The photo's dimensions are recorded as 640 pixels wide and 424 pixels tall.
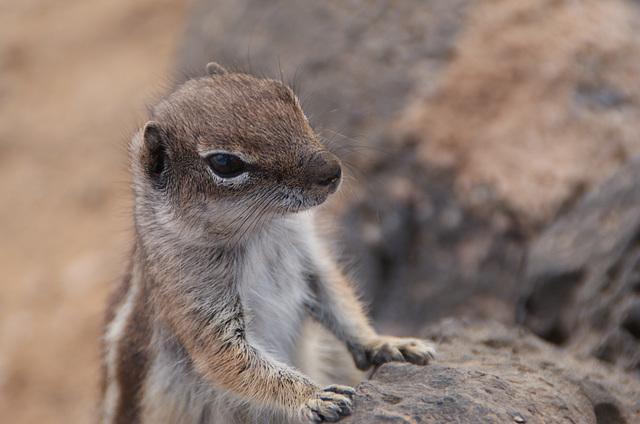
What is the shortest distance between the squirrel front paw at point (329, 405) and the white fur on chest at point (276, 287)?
580 millimetres

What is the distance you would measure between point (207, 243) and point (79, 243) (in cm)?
563

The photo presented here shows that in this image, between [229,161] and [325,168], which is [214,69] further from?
[325,168]

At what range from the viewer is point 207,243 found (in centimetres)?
349

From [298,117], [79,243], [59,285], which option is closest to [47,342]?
[59,285]

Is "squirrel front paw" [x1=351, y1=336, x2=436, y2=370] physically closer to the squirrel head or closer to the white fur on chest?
the white fur on chest

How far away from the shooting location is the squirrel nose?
318 cm

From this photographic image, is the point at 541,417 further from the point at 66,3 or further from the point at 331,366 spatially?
the point at 66,3

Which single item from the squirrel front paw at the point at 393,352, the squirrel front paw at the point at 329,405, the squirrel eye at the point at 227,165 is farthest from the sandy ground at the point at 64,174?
the squirrel front paw at the point at 329,405

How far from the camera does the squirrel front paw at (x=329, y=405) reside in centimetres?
282

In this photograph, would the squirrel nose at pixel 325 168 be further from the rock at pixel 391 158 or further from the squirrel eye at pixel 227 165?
the rock at pixel 391 158

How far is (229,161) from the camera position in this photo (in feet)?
10.5

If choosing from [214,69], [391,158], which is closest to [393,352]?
[214,69]

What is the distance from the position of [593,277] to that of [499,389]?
1.43m

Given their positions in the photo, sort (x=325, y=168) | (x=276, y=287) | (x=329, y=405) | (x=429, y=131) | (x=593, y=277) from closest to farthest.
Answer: (x=329, y=405), (x=325, y=168), (x=276, y=287), (x=593, y=277), (x=429, y=131)
